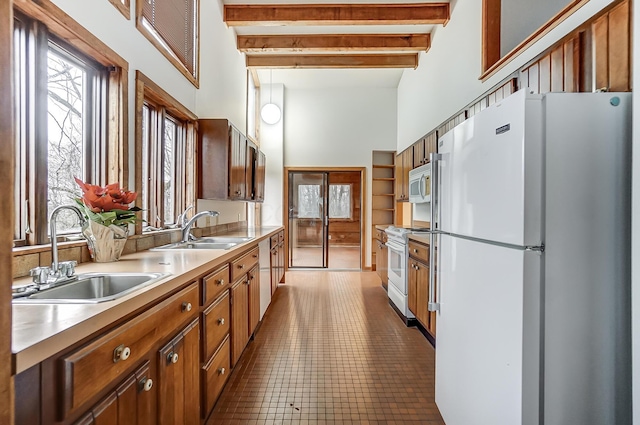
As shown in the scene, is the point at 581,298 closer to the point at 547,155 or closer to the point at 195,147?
the point at 547,155

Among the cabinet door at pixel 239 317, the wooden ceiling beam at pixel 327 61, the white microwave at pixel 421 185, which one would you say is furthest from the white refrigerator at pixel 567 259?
the wooden ceiling beam at pixel 327 61

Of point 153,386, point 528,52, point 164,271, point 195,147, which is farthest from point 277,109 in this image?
point 153,386

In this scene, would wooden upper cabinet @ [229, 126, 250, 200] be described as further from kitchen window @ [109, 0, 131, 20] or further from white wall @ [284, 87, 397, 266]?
white wall @ [284, 87, 397, 266]

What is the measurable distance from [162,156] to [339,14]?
2569mm

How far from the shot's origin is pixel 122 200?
1654 mm

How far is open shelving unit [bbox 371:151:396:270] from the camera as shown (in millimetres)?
6500

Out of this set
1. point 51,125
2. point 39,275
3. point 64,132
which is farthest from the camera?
point 64,132

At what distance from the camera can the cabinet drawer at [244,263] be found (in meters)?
2.18

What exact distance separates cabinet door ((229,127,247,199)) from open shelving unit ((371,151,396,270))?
3.31 metres

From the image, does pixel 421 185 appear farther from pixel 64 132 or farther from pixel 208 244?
pixel 64 132

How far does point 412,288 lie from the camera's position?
10.7 feet

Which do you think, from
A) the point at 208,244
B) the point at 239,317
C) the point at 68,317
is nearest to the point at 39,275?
the point at 68,317

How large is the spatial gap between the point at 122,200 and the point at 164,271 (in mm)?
489

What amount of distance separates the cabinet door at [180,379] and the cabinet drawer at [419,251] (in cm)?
197
